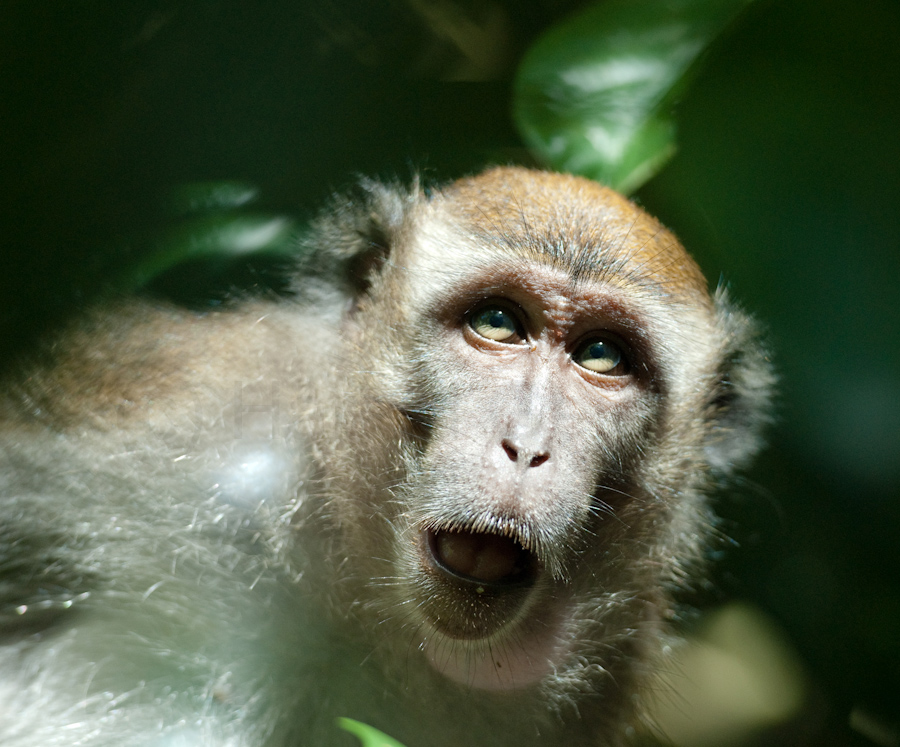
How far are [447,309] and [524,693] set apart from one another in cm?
112

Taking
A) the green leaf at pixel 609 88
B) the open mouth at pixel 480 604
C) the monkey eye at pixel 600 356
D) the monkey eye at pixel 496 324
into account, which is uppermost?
the green leaf at pixel 609 88

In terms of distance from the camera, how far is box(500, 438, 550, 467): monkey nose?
6.01 ft

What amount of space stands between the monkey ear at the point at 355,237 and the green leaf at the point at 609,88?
0.66 metres

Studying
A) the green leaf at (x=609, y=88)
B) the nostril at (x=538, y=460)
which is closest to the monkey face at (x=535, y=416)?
the nostril at (x=538, y=460)

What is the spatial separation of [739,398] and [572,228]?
2.76 feet

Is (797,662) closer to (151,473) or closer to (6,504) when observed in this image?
(151,473)

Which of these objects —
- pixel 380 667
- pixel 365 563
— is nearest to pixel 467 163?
pixel 365 563

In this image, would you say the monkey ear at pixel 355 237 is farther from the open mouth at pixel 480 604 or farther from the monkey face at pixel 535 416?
the open mouth at pixel 480 604

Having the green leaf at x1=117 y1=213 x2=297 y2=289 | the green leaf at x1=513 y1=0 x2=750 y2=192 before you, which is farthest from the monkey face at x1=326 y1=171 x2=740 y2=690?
the green leaf at x1=117 y1=213 x2=297 y2=289

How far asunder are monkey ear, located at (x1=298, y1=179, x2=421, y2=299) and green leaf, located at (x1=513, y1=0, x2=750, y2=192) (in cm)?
66

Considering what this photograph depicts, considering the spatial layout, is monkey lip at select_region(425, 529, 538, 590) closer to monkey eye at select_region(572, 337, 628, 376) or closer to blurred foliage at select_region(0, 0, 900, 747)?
monkey eye at select_region(572, 337, 628, 376)

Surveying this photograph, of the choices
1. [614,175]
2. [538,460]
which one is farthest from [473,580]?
[614,175]

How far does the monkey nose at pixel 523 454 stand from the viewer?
1.83 m

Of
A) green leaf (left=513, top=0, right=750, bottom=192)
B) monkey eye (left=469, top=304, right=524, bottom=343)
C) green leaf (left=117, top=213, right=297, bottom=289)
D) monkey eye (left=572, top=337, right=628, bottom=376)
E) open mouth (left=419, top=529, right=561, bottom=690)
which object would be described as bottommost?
open mouth (left=419, top=529, right=561, bottom=690)
